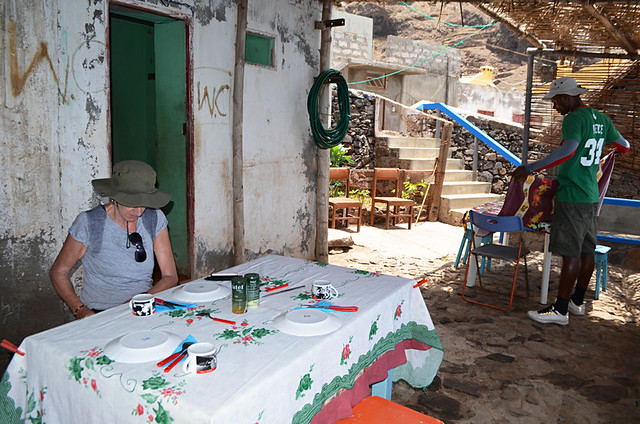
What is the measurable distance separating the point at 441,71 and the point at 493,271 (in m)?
12.4

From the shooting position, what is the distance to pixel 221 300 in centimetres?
242

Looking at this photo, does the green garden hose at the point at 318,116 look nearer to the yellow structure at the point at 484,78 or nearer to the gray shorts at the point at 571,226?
the gray shorts at the point at 571,226

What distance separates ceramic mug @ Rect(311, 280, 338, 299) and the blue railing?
7.65 meters

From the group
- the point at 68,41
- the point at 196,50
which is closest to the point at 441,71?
the point at 196,50

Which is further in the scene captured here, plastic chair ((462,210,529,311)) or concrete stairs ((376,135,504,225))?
concrete stairs ((376,135,504,225))

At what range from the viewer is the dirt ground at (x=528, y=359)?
3.25 meters

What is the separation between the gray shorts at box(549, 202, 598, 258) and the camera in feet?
14.7

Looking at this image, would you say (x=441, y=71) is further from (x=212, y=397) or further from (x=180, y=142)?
(x=212, y=397)

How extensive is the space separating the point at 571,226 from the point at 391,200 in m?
4.48

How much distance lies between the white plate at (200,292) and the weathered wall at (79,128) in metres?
1.82

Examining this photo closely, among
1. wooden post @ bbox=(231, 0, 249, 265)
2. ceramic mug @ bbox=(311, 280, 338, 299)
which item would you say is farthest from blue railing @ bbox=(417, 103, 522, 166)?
ceramic mug @ bbox=(311, 280, 338, 299)

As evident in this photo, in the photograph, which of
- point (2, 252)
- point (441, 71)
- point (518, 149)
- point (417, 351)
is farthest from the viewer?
point (441, 71)

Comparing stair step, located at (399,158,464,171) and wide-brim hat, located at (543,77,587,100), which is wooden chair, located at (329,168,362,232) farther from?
wide-brim hat, located at (543,77,587,100)

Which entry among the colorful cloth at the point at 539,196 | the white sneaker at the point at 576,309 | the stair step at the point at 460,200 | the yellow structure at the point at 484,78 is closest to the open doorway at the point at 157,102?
the colorful cloth at the point at 539,196
